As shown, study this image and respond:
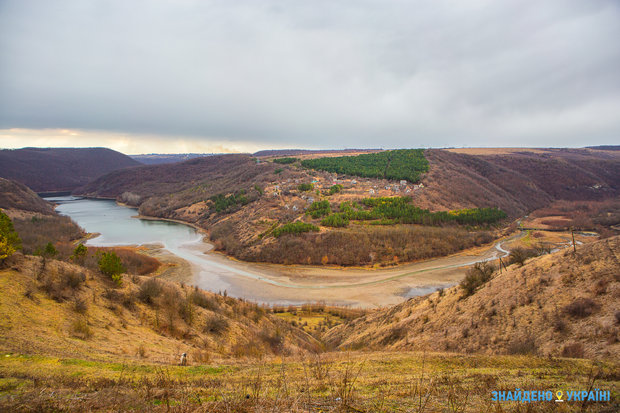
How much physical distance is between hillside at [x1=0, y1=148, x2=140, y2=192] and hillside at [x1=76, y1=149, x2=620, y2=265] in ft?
203

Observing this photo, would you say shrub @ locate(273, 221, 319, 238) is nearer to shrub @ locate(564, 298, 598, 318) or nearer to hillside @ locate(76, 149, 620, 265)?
hillside @ locate(76, 149, 620, 265)

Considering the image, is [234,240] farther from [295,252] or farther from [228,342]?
[228,342]

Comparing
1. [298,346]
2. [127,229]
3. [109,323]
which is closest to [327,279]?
[298,346]

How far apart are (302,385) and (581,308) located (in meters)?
9.21

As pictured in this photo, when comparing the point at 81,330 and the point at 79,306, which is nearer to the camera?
the point at 81,330

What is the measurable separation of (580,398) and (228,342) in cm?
1216

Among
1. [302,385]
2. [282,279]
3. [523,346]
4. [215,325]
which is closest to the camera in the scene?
[302,385]

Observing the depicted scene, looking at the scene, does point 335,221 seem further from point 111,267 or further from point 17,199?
point 17,199

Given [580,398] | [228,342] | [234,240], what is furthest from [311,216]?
[580,398]

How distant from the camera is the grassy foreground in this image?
12.7 feet

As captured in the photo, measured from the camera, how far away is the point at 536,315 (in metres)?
10.1

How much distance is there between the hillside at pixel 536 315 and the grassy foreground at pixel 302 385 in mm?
2616

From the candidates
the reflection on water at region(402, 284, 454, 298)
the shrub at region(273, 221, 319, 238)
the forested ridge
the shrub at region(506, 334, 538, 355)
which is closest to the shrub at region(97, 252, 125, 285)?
the shrub at region(506, 334, 538, 355)

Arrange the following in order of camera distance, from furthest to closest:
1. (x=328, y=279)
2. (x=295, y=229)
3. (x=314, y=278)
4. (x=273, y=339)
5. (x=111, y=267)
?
(x=295, y=229)
(x=314, y=278)
(x=328, y=279)
(x=273, y=339)
(x=111, y=267)
